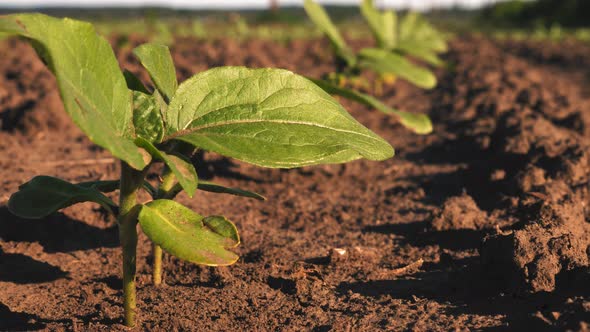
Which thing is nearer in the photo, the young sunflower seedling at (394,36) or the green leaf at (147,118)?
the green leaf at (147,118)

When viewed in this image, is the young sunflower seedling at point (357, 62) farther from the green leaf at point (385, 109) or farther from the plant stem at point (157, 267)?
the plant stem at point (157, 267)

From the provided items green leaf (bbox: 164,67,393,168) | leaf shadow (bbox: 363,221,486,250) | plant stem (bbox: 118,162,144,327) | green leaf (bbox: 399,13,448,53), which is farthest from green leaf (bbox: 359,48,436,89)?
plant stem (bbox: 118,162,144,327)

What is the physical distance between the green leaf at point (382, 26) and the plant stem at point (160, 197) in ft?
11.3

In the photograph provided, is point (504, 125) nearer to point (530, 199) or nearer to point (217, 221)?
point (530, 199)

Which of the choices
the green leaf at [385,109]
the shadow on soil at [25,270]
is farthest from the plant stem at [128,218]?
the green leaf at [385,109]

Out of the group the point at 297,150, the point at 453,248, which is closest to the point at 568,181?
the point at 453,248

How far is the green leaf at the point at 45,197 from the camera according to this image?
1.62 meters

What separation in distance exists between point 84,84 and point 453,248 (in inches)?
55.9

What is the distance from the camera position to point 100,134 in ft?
4.41

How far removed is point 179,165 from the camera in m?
1.54

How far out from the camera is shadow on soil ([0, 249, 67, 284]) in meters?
2.14

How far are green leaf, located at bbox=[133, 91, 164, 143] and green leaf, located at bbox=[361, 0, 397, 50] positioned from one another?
11.9ft

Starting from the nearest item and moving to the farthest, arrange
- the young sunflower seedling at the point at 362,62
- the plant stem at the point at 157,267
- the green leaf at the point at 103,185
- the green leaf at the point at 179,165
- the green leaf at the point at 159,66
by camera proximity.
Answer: the green leaf at the point at 179,165
the green leaf at the point at 159,66
the green leaf at the point at 103,185
the plant stem at the point at 157,267
the young sunflower seedling at the point at 362,62

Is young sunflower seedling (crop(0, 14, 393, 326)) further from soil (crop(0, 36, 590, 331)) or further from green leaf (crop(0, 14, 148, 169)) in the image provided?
soil (crop(0, 36, 590, 331))
